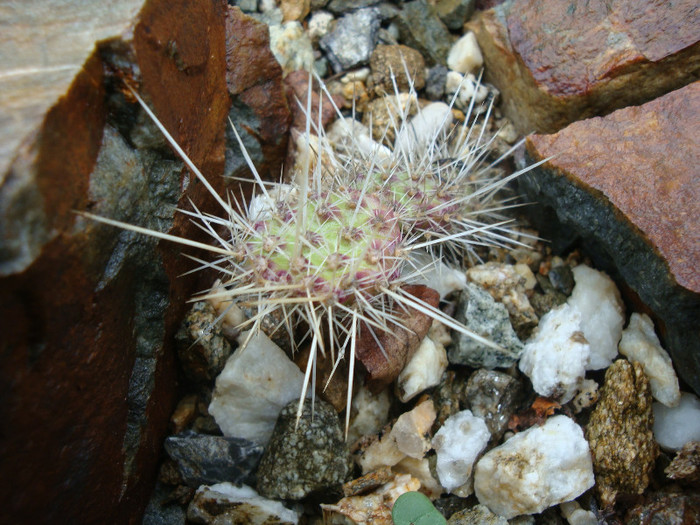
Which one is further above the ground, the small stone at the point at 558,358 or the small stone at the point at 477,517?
the small stone at the point at 558,358

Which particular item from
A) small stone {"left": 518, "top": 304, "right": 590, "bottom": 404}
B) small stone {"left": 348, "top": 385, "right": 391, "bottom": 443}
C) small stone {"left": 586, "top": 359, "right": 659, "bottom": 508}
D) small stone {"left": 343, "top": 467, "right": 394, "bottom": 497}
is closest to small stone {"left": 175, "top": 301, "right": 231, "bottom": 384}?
small stone {"left": 348, "top": 385, "right": 391, "bottom": 443}

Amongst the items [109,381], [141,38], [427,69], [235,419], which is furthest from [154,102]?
[427,69]

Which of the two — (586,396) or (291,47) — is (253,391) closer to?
(586,396)

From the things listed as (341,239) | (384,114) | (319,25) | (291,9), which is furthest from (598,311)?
(291,9)

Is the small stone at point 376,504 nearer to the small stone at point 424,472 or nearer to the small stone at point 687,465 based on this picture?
the small stone at point 424,472

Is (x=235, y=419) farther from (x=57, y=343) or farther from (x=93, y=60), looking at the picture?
(x=93, y=60)

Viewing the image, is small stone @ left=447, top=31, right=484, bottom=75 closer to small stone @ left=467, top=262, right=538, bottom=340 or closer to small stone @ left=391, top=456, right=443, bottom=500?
small stone @ left=467, top=262, right=538, bottom=340

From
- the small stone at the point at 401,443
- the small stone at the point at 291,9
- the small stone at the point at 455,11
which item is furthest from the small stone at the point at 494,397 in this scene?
the small stone at the point at 291,9
